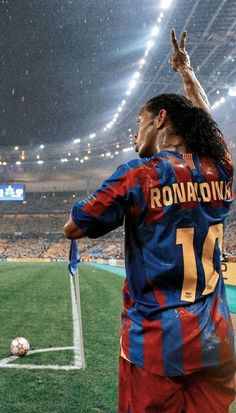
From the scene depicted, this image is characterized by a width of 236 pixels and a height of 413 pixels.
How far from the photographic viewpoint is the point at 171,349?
5.39 feet

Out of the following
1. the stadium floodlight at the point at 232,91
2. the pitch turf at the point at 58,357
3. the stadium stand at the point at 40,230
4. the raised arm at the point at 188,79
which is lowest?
the pitch turf at the point at 58,357

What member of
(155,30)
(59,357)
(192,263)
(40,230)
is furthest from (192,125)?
(40,230)

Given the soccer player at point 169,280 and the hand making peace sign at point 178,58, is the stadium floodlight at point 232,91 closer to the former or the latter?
the hand making peace sign at point 178,58

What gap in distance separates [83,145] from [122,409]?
210 ft

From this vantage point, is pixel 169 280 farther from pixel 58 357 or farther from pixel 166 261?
pixel 58 357

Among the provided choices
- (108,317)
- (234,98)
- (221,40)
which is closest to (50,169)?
(234,98)

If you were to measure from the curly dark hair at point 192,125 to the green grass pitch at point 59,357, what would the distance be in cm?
269

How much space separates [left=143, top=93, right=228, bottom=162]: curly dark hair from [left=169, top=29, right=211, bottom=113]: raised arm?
0.29 metres

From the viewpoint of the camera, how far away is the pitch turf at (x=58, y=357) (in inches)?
152

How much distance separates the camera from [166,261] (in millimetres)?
1711

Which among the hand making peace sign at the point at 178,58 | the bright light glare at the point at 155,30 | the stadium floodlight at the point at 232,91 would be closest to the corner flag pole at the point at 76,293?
the hand making peace sign at the point at 178,58

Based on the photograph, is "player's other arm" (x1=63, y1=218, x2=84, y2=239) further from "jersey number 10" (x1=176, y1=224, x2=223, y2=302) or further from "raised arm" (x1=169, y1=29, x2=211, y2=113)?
"raised arm" (x1=169, y1=29, x2=211, y2=113)

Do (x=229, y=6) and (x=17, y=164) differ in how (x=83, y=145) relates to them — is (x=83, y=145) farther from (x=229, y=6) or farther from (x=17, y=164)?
(x=229, y=6)

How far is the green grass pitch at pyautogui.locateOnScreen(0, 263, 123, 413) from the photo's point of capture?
12.7ft
